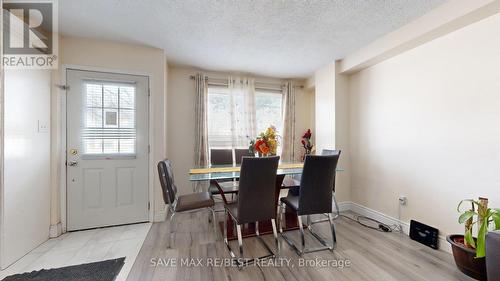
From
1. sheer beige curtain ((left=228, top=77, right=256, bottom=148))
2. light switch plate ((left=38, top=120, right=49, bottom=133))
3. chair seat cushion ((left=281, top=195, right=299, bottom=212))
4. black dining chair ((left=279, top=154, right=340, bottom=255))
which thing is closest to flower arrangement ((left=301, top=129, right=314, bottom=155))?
sheer beige curtain ((left=228, top=77, right=256, bottom=148))

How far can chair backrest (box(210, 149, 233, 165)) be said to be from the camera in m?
3.32

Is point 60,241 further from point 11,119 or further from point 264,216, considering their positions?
point 264,216

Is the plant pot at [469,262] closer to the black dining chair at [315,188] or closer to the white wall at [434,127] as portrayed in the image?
the white wall at [434,127]

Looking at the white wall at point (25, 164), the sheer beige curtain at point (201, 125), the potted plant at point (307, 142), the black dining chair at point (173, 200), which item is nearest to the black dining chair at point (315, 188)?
the black dining chair at point (173, 200)

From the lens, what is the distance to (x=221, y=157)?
336 cm

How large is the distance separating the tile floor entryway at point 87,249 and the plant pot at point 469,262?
9.40 ft

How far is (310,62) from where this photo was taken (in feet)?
11.0

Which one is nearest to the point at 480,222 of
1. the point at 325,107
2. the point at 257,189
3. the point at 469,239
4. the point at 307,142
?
the point at 469,239

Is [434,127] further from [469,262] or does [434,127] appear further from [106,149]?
[106,149]

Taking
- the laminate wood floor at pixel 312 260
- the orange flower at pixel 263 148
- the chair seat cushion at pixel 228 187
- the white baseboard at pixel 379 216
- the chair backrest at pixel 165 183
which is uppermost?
the orange flower at pixel 263 148

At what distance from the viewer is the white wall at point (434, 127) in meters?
1.83

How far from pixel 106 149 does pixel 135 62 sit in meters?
1.25

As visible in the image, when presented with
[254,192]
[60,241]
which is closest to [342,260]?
[254,192]

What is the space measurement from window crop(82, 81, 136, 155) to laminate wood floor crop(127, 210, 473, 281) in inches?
49.2
